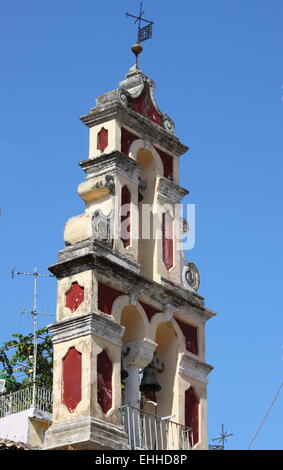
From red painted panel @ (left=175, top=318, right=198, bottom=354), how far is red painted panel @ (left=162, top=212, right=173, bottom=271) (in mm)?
963

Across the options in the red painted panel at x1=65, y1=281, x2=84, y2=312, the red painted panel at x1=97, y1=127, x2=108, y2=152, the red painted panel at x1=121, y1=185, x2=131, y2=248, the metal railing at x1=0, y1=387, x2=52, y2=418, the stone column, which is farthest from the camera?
the metal railing at x1=0, y1=387, x2=52, y2=418

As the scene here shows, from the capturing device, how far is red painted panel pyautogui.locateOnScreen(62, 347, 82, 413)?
74.5 ft

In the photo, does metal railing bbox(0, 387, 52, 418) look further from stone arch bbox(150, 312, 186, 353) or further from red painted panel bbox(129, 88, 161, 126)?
red painted panel bbox(129, 88, 161, 126)

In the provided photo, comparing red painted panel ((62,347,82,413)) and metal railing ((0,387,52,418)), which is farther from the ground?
metal railing ((0,387,52,418))

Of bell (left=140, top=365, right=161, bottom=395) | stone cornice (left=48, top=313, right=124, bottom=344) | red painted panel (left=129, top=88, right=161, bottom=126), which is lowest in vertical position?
bell (left=140, top=365, right=161, bottom=395)

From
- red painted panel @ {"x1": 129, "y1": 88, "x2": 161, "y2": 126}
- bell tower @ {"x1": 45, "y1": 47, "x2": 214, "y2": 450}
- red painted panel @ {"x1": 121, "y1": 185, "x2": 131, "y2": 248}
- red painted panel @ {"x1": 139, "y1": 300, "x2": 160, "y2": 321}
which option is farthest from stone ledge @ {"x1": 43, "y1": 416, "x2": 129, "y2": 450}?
red painted panel @ {"x1": 129, "y1": 88, "x2": 161, "y2": 126}

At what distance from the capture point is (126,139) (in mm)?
25234

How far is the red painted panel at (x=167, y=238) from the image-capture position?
2536 cm

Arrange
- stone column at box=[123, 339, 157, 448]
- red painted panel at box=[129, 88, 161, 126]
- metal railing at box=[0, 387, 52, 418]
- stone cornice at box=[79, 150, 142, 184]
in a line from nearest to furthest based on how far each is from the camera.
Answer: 1. stone column at box=[123, 339, 157, 448]
2. stone cornice at box=[79, 150, 142, 184]
3. red painted panel at box=[129, 88, 161, 126]
4. metal railing at box=[0, 387, 52, 418]

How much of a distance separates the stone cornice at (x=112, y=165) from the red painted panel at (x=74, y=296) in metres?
2.12

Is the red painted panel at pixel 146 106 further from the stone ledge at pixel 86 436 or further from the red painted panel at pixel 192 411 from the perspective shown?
the stone ledge at pixel 86 436

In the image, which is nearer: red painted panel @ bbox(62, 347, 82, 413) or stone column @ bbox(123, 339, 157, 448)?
red painted panel @ bbox(62, 347, 82, 413)

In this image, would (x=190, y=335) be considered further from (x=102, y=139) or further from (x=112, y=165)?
(x=102, y=139)
